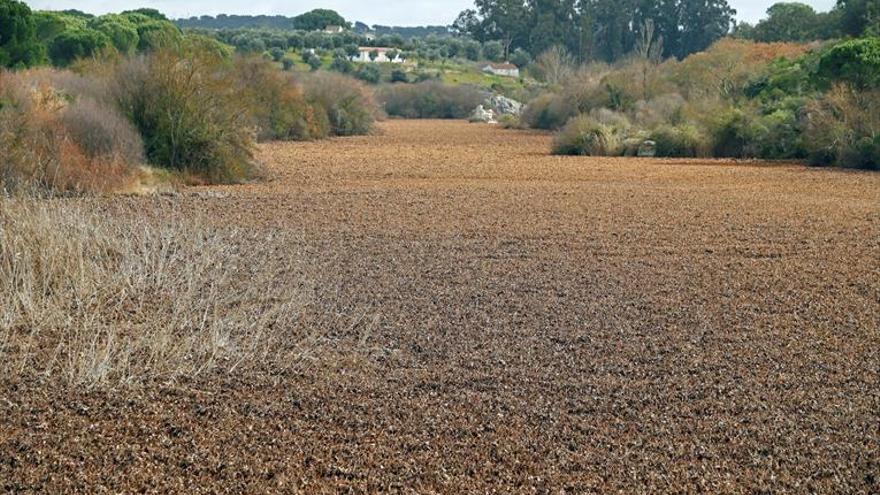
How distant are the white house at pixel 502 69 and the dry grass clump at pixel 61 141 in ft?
278

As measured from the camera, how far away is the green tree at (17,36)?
31.8 metres

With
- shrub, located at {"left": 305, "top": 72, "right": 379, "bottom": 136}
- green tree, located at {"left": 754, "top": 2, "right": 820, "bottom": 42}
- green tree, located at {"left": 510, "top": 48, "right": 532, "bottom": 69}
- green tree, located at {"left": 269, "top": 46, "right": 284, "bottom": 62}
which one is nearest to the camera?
shrub, located at {"left": 305, "top": 72, "right": 379, "bottom": 136}

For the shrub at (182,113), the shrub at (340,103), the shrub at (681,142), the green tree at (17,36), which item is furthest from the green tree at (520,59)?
the shrub at (182,113)

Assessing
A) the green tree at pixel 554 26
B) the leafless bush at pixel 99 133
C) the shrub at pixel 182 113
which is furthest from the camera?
the green tree at pixel 554 26

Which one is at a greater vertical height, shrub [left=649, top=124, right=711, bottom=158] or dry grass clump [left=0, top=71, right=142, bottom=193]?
dry grass clump [left=0, top=71, right=142, bottom=193]

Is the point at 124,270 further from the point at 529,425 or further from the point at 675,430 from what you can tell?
the point at 675,430

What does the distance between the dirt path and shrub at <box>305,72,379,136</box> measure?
31886mm

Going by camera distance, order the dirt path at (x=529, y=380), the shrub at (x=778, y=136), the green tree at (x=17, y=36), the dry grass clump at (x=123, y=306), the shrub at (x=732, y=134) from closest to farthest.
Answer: the dirt path at (x=529, y=380) < the dry grass clump at (x=123, y=306) < the shrub at (x=778, y=136) < the green tree at (x=17, y=36) < the shrub at (x=732, y=134)

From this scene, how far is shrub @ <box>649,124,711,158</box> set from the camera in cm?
3416

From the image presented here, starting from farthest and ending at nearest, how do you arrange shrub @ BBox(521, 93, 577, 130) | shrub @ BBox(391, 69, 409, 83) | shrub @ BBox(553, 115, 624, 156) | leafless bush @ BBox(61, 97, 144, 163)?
shrub @ BBox(391, 69, 409, 83)
shrub @ BBox(521, 93, 577, 130)
shrub @ BBox(553, 115, 624, 156)
leafless bush @ BBox(61, 97, 144, 163)

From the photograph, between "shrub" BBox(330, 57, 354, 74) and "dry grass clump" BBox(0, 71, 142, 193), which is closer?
"dry grass clump" BBox(0, 71, 142, 193)

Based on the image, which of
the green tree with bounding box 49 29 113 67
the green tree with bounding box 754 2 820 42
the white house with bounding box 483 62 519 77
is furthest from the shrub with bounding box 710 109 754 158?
the white house with bounding box 483 62 519 77

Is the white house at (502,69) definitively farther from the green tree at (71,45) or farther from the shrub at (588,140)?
the shrub at (588,140)

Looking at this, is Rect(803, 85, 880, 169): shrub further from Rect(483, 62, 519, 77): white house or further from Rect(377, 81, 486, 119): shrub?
Rect(483, 62, 519, 77): white house
